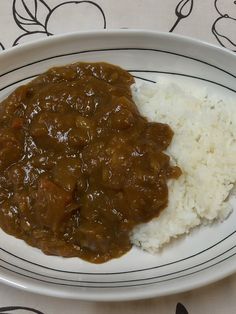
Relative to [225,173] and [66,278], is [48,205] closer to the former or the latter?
[66,278]

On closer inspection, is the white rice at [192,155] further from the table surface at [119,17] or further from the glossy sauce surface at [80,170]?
the table surface at [119,17]

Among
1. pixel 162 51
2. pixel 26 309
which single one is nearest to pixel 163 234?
pixel 26 309

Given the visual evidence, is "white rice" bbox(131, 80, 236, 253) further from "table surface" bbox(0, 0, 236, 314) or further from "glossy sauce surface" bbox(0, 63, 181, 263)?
"table surface" bbox(0, 0, 236, 314)

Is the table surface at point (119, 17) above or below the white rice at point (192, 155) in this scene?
above

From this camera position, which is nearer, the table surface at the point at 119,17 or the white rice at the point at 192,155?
the white rice at the point at 192,155

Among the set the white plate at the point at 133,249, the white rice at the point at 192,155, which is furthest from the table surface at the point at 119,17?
the white rice at the point at 192,155

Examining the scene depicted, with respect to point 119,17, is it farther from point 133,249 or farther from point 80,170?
point 133,249

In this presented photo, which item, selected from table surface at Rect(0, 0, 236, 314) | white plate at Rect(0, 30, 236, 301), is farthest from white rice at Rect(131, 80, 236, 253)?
table surface at Rect(0, 0, 236, 314)
